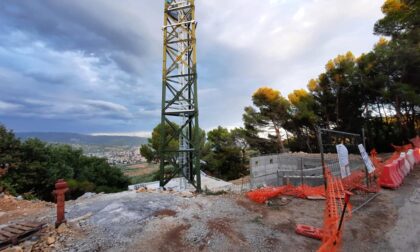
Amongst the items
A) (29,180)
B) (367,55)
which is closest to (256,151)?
(367,55)

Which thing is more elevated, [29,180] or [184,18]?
[184,18]

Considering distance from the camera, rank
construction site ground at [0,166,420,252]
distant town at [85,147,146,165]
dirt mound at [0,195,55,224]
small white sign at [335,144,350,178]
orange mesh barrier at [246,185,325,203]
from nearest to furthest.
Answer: construction site ground at [0,166,420,252] < small white sign at [335,144,350,178] < dirt mound at [0,195,55,224] < orange mesh barrier at [246,185,325,203] < distant town at [85,147,146,165]

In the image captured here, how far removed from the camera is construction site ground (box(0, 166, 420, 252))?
153 inches

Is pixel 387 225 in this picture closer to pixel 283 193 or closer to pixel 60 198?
pixel 283 193

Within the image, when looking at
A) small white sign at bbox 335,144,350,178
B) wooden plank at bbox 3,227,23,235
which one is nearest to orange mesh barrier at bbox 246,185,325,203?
small white sign at bbox 335,144,350,178

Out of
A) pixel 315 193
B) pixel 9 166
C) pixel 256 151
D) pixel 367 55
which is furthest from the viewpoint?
pixel 256 151

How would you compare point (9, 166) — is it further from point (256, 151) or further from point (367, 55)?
point (367, 55)

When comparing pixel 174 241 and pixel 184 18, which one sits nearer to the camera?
pixel 174 241

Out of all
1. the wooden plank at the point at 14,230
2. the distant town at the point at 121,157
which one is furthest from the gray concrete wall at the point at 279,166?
the distant town at the point at 121,157

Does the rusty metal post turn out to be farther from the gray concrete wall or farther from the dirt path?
the gray concrete wall

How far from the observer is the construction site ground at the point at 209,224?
388cm

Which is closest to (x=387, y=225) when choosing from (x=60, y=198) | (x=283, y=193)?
(x=283, y=193)

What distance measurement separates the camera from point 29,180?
11508 mm

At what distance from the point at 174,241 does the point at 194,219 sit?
41.3 inches
